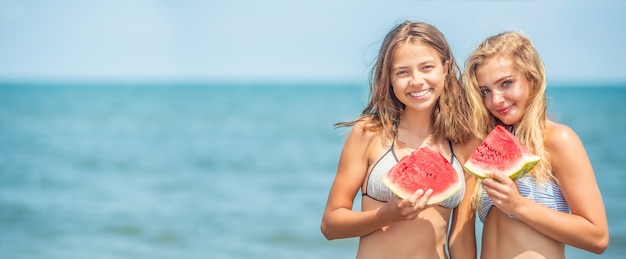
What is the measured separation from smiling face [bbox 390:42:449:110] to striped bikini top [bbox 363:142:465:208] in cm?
32

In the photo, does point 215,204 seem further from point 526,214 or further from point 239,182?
point 526,214

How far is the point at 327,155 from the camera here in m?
21.6

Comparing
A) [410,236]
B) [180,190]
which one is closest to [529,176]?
[410,236]

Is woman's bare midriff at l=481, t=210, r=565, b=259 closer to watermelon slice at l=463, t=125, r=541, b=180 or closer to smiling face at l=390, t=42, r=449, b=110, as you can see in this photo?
watermelon slice at l=463, t=125, r=541, b=180

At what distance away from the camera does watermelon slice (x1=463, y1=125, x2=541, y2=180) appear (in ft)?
12.6

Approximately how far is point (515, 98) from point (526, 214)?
651mm

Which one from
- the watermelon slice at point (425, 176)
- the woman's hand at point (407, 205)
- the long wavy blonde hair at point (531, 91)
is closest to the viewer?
the woman's hand at point (407, 205)

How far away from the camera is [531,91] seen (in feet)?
13.8

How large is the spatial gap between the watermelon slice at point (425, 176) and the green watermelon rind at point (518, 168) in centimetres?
16

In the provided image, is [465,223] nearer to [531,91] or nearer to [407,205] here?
[407,205]

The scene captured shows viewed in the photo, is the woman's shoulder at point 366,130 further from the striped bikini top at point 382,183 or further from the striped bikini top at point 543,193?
the striped bikini top at point 543,193

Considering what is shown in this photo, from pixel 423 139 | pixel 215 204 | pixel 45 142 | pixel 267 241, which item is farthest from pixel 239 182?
pixel 423 139

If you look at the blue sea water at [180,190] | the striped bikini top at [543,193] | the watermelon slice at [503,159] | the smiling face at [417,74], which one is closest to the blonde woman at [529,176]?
the striped bikini top at [543,193]

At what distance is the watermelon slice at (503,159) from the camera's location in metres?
3.83
